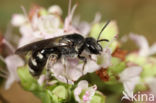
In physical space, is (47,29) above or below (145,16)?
below

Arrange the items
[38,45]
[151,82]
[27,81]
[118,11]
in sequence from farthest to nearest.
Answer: [118,11] → [151,82] → [27,81] → [38,45]

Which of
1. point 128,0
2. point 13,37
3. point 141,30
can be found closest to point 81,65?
point 13,37

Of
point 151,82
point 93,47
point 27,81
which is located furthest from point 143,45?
point 27,81

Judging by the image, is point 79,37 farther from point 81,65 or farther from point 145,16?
point 145,16

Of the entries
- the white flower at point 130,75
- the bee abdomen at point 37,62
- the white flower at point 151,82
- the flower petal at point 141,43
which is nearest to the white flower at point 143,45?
the flower petal at point 141,43

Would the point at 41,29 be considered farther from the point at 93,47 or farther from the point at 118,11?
the point at 118,11

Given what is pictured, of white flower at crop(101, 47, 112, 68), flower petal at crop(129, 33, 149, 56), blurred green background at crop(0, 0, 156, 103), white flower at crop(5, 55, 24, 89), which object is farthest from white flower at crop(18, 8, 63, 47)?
blurred green background at crop(0, 0, 156, 103)
